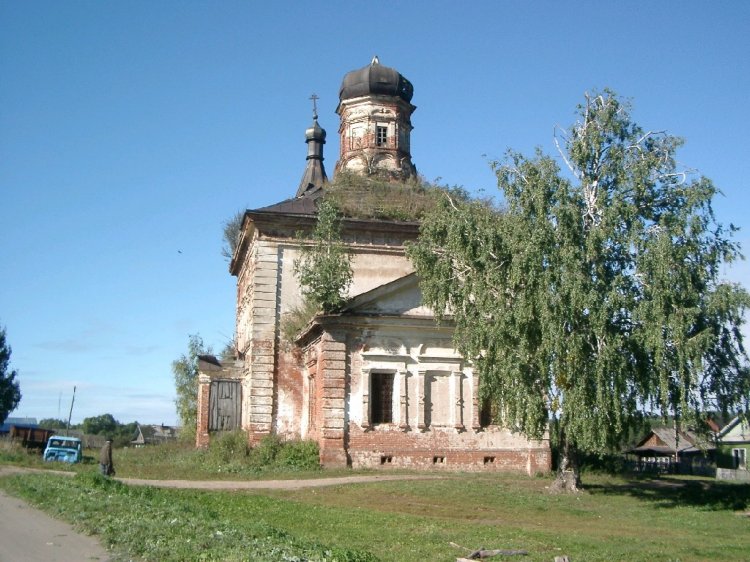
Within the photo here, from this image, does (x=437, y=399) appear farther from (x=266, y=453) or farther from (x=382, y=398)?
(x=266, y=453)

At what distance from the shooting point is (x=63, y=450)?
3067 centimetres

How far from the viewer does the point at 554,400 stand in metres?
19.3

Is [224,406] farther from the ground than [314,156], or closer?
closer

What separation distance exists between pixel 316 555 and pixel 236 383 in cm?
2339

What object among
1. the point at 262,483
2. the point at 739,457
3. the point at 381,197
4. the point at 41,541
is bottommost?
the point at 41,541

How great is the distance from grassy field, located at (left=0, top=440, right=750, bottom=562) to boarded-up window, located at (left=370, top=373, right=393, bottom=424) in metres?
3.97

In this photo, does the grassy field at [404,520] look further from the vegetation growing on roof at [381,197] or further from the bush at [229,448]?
the vegetation growing on roof at [381,197]

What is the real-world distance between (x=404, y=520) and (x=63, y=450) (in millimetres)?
19996

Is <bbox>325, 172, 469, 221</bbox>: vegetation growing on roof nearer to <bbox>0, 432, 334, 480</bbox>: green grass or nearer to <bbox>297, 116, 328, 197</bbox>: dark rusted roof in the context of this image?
<bbox>297, 116, 328, 197</bbox>: dark rusted roof

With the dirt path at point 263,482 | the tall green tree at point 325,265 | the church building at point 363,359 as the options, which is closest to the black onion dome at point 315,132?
the church building at point 363,359

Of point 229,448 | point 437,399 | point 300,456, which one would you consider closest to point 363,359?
point 437,399

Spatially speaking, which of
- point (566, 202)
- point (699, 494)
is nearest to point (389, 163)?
point (566, 202)

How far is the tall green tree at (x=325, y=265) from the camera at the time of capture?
25625mm

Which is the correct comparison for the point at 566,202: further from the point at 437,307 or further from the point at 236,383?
the point at 236,383
